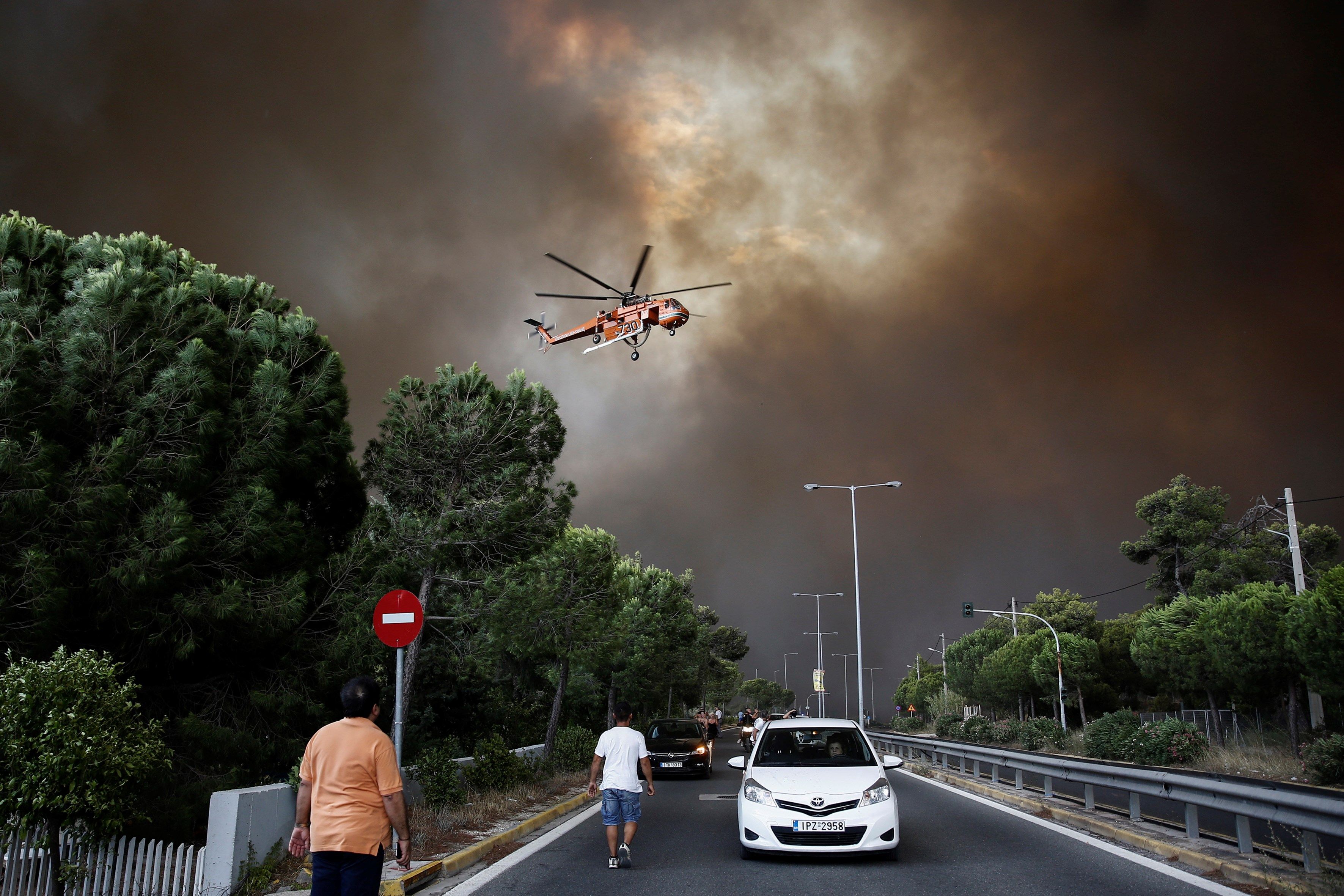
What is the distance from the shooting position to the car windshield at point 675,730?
81.8 feet

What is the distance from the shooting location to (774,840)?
31.0ft

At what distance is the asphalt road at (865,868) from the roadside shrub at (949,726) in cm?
2239

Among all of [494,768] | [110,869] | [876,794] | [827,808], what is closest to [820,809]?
[827,808]

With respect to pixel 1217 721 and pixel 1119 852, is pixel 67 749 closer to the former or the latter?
pixel 1119 852

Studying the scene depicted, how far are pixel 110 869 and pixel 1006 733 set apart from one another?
36313 mm

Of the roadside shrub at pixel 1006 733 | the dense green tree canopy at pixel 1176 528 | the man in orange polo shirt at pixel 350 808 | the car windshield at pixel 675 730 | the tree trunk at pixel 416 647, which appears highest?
the dense green tree canopy at pixel 1176 528

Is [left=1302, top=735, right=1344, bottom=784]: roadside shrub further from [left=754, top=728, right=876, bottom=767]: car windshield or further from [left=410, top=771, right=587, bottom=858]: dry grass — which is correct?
[left=410, top=771, right=587, bottom=858]: dry grass

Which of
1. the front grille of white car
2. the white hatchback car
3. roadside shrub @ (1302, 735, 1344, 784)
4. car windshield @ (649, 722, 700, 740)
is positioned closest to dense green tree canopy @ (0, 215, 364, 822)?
Answer: the white hatchback car

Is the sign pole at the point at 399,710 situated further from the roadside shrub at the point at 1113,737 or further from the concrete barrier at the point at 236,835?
the roadside shrub at the point at 1113,737

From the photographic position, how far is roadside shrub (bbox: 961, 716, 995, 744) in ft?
100

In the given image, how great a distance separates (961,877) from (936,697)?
95.7 metres

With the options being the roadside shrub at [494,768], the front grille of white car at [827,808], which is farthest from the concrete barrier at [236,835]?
the roadside shrub at [494,768]

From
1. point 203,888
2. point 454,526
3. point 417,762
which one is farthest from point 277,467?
point 203,888

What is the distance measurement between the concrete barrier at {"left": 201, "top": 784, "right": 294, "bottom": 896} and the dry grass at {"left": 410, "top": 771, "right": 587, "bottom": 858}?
127 cm
